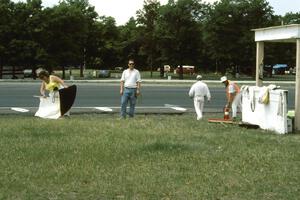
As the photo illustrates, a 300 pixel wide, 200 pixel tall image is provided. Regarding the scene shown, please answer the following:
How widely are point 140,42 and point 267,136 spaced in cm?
6279

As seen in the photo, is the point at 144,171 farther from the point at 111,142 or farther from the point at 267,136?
the point at 267,136

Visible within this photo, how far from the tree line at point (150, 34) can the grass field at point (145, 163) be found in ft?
152

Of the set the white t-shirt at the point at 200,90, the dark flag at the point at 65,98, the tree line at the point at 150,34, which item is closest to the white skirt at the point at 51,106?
the dark flag at the point at 65,98

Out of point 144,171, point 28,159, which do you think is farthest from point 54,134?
point 144,171

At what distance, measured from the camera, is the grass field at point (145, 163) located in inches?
283

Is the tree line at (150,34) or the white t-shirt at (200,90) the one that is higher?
the tree line at (150,34)

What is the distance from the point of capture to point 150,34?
237 ft

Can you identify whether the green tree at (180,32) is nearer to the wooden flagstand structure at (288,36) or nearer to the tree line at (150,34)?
the tree line at (150,34)

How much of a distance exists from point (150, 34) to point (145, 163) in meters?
63.7

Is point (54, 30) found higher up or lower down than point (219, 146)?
higher up

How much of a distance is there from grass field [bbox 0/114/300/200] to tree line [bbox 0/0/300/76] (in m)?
46.4

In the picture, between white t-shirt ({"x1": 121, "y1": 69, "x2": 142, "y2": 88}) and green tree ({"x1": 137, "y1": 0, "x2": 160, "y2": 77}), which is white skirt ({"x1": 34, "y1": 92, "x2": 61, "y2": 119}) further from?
green tree ({"x1": 137, "y1": 0, "x2": 160, "y2": 77})

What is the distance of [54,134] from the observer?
488 inches

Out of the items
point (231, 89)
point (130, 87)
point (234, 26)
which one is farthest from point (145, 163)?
point (234, 26)
